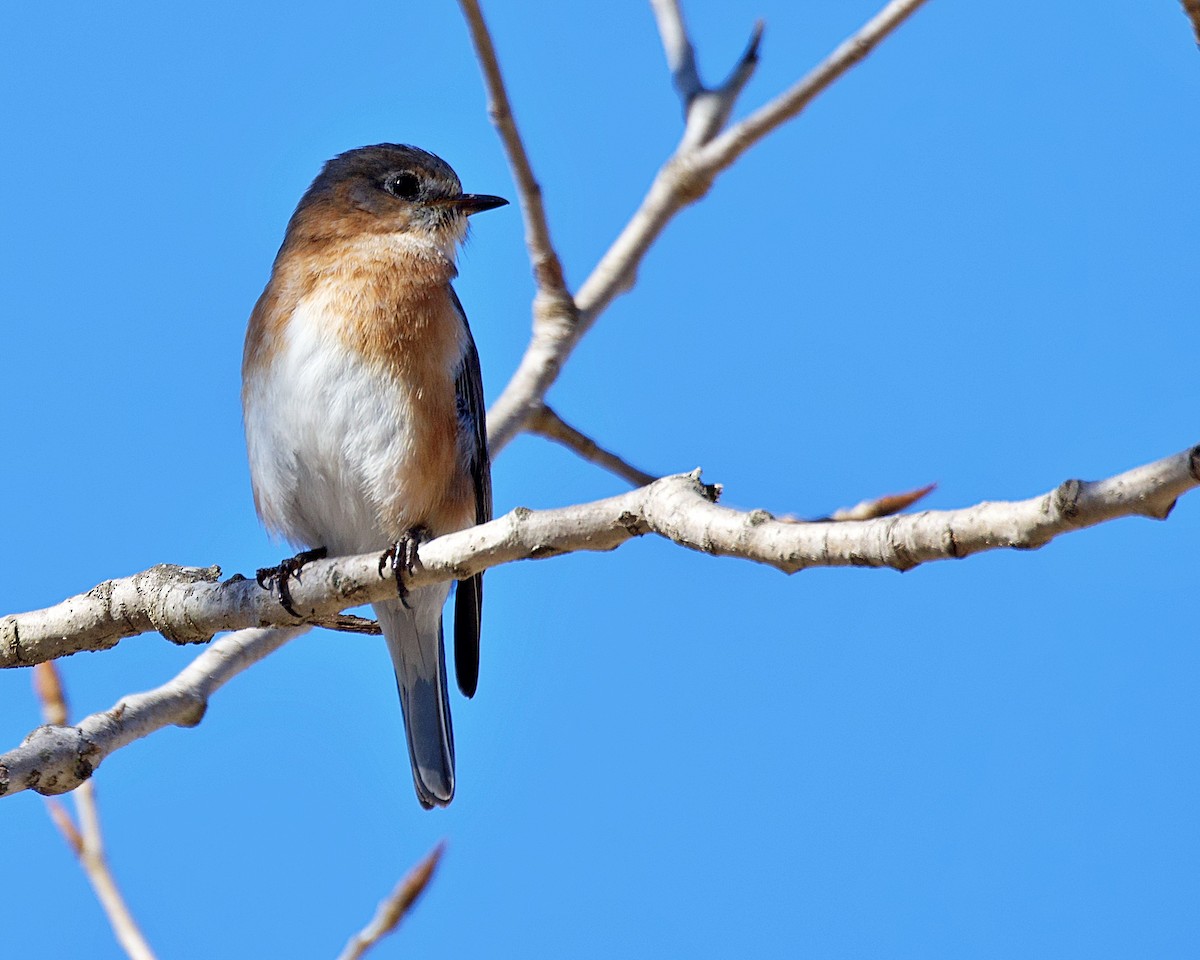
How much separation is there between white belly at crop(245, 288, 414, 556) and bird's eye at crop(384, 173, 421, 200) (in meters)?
1.14

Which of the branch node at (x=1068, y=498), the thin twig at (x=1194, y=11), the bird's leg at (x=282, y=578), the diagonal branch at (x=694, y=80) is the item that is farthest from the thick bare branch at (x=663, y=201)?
the branch node at (x=1068, y=498)

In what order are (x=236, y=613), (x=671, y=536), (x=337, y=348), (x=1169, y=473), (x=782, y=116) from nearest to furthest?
(x=1169, y=473), (x=671, y=536), (x=236, y=613), (x=782, y=116), (x=337, y=348)

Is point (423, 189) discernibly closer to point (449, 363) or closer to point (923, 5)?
point (449, 363)

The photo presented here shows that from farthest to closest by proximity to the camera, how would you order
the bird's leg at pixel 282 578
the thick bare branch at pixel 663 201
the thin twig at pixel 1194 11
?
the thick bare branch at pixel 663 201 → the bird's leg at pixel 282 578 → the thin twig at pixel 1194 11

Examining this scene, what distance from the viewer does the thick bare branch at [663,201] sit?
17.0ft

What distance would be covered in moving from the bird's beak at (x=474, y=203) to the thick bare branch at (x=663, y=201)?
4.29 ft

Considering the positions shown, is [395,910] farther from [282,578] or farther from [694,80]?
[694,80]

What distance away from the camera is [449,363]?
6.21 meters

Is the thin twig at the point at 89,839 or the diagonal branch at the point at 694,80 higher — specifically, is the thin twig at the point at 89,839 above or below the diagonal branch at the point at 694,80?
below

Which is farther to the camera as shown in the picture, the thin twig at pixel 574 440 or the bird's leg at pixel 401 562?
the thin twig at pixel 574 440

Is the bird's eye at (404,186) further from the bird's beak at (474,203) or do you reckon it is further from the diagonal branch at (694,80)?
the diagonal branch at (694,80)

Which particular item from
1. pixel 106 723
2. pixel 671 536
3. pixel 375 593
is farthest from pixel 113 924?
pixel 671 536

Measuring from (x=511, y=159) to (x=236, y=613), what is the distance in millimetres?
2064

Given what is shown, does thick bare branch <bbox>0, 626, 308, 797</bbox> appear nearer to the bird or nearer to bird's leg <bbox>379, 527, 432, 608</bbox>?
the bird
